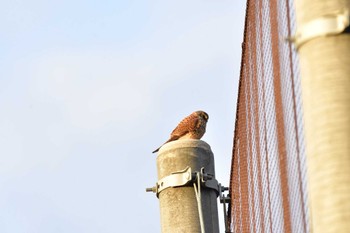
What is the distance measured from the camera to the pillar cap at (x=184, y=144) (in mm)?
13648

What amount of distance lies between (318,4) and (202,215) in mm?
9035

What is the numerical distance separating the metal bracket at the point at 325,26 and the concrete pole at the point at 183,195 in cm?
909

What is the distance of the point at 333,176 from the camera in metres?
4.29

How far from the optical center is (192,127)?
46.4 ft

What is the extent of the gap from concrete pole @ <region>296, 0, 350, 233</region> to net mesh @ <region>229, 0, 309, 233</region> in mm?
2744

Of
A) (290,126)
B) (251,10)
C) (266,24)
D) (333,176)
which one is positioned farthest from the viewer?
(251,10)

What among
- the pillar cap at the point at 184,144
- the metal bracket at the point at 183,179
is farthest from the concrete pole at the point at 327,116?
the pillar cap at the point at 184,144

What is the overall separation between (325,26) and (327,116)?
1.07 ft

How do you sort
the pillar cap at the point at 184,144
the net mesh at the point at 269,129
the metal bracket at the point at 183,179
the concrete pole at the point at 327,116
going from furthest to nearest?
the pillar cap at the point at 184,144 → the metal bracket at the point at 183,179 → the net mesh at the point at 269,129 → the concrete pole at the point at 327,116

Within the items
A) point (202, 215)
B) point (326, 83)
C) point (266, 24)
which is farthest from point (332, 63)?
point (202, 215)

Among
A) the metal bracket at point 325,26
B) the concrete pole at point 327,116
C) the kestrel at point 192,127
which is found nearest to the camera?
the concrete pole at point 327,116

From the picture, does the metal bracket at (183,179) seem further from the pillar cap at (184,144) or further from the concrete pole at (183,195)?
the pillar cap at (184,144)

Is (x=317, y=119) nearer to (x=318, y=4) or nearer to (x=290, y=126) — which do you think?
(x=318, y=4)

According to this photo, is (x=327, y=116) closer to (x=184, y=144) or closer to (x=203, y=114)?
(x=184, y=144)
